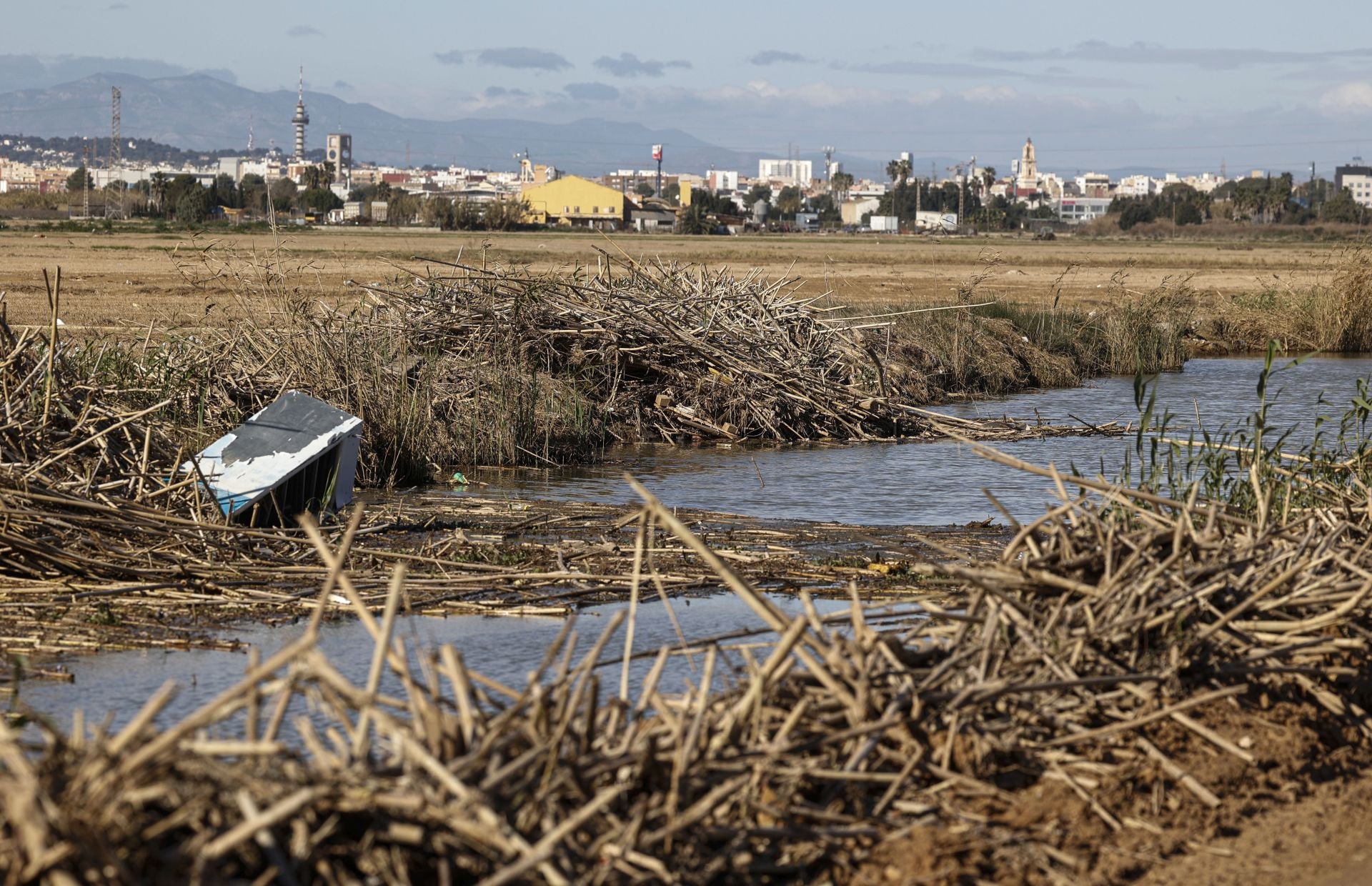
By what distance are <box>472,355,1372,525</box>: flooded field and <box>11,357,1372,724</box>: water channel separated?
0.02m

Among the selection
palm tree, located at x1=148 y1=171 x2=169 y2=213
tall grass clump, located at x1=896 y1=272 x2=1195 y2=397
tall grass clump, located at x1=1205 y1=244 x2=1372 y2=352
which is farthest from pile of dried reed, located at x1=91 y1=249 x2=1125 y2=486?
palm tree, located at x1=148 y1=171 x2=169 y2=213

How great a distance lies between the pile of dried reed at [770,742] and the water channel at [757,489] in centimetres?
66

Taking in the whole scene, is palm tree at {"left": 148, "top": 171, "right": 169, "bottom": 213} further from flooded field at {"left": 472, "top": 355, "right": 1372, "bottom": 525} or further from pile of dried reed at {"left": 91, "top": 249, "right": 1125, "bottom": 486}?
flooded field at {"left": 472, "top": 355, "right": 1372, "bottom": 525}

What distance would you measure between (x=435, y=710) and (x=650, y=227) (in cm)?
13070

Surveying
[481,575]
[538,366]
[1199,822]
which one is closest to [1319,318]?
[538,366]

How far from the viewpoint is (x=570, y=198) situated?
15212 cm

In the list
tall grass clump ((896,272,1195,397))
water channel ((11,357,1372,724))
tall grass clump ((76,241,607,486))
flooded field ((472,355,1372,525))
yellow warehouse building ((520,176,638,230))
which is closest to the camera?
water channel ((11,357,1372,724))

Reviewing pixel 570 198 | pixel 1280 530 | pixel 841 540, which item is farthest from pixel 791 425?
pixel 570 198

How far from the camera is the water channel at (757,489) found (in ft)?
19.8

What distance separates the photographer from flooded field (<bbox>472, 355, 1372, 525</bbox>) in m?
11.3

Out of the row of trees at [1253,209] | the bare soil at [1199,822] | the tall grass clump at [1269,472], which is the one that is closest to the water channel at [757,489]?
the tall grass clump at [1269,472]

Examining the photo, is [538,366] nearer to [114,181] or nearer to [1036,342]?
[1036,342]

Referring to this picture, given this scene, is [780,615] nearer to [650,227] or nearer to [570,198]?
[650,227]

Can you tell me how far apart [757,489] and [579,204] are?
5559 inches
